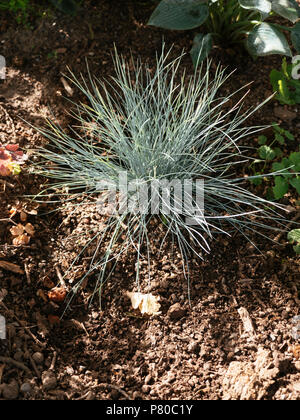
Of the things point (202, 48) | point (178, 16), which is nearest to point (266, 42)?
point (202, 48)

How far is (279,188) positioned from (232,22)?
3.28ft

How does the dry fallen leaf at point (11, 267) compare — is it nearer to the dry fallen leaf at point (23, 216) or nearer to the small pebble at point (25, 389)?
the dry fallen leaf at point (23, 216)

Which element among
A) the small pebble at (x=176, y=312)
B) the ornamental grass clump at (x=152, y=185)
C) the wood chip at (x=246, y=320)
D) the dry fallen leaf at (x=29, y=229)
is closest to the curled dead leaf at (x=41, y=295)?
the ornamental grass clump at (x=152, y=185)

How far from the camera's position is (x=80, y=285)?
1.69m

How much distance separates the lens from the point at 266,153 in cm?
189

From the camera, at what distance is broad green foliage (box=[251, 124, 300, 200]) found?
5.81ft

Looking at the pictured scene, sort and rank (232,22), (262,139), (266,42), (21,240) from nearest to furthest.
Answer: (21,240)
(266,42)
(262,139)
(232,22)

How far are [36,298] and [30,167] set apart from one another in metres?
0.59

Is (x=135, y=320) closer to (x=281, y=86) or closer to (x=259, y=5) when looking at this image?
(x=281, y=86)

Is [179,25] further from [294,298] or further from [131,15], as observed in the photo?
[294,298]

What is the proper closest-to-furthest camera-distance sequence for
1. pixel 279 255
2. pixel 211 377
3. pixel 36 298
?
pixel 211 377, pixel 36 298, pixel 279 255

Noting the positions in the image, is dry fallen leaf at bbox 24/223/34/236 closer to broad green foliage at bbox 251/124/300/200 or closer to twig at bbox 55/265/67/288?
twig at bbox 55/265/67/288

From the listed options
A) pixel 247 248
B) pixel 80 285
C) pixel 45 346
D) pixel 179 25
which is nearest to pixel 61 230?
pixel 80 285

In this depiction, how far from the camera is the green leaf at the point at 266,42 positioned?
1804 mm
